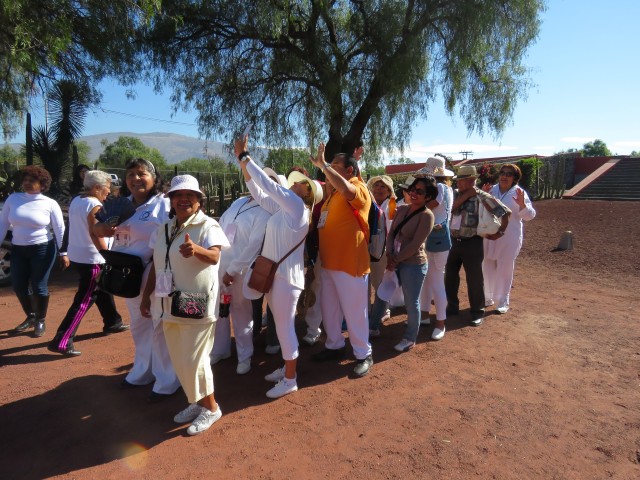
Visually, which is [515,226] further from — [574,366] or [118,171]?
[118,171]

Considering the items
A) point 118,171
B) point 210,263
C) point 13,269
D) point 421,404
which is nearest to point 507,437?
point 421,404

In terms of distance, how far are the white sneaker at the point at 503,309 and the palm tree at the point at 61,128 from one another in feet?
32.0

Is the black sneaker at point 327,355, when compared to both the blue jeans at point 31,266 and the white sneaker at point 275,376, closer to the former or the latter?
the white sneaker at point 275,376

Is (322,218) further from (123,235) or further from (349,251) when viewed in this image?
(123,235)

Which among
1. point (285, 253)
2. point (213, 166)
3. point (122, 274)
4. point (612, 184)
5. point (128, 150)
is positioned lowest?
point (122, 274)

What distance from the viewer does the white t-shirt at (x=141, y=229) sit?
3.53 meters

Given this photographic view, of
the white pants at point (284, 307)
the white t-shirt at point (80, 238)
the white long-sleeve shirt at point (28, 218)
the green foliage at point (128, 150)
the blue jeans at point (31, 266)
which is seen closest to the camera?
the white pants at point (284, 307)

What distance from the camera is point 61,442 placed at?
3.06 meters

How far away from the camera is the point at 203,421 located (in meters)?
3.18

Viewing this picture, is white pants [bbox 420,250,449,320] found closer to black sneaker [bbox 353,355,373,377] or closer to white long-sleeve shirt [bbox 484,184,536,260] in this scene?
black sneaker [bbox 353,355,373,377]

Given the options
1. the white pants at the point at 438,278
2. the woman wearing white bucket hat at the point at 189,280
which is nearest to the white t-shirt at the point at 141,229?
the woman wearing white bucket hat at the point at 189,280

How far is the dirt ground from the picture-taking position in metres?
2.82

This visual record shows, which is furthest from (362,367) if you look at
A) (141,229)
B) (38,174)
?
(38,174)

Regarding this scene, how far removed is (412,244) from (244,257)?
5.12 ft
